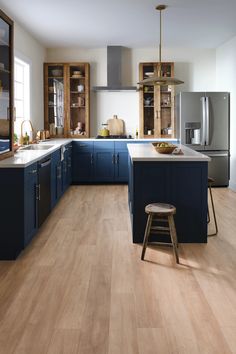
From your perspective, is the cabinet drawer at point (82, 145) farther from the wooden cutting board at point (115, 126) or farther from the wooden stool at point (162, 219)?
the wooden stool at point (162, 219)

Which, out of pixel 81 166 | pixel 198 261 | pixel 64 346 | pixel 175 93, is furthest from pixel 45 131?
pixel 64 346

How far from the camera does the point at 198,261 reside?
3.80 metres

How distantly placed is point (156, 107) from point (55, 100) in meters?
1.92

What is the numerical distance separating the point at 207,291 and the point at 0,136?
7.89 feet

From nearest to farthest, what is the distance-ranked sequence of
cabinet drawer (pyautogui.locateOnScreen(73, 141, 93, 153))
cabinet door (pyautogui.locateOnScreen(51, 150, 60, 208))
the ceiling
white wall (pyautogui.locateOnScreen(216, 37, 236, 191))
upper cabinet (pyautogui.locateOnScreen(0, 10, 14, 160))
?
upper cabinet (pyautogui.locateOnScreen(0, 10, 14, 160)), the ceiling, cabinet door (pyautogui.locateOnScreen(51, 150, 60, 208)), white wall (pyautogui.locateOnScreen(216, 37, 236, 191)), cabinet drawer (pyautogui.locateOnScreen(73, 141, 93, 153))

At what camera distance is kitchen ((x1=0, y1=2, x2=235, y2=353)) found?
7.89 ft

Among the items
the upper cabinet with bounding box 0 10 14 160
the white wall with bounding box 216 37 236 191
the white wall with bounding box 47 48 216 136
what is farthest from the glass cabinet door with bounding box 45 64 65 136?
the upper cabinet with bounding box 0 10 14 160

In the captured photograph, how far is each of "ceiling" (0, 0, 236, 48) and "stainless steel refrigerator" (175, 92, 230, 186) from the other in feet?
3.40

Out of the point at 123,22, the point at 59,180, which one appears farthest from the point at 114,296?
the point at 123,22

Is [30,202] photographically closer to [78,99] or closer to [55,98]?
[55,98]

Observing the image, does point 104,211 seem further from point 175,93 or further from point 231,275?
point 175,93

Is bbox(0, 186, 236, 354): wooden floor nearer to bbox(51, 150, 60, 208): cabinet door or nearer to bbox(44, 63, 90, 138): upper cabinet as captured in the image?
bbox(51, 150, 60, 208): cabinet door

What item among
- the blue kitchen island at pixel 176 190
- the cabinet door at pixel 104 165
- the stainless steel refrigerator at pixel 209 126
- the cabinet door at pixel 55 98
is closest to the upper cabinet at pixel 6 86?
the blue kitchen island at pixel 176 190

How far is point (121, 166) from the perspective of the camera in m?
8.23
